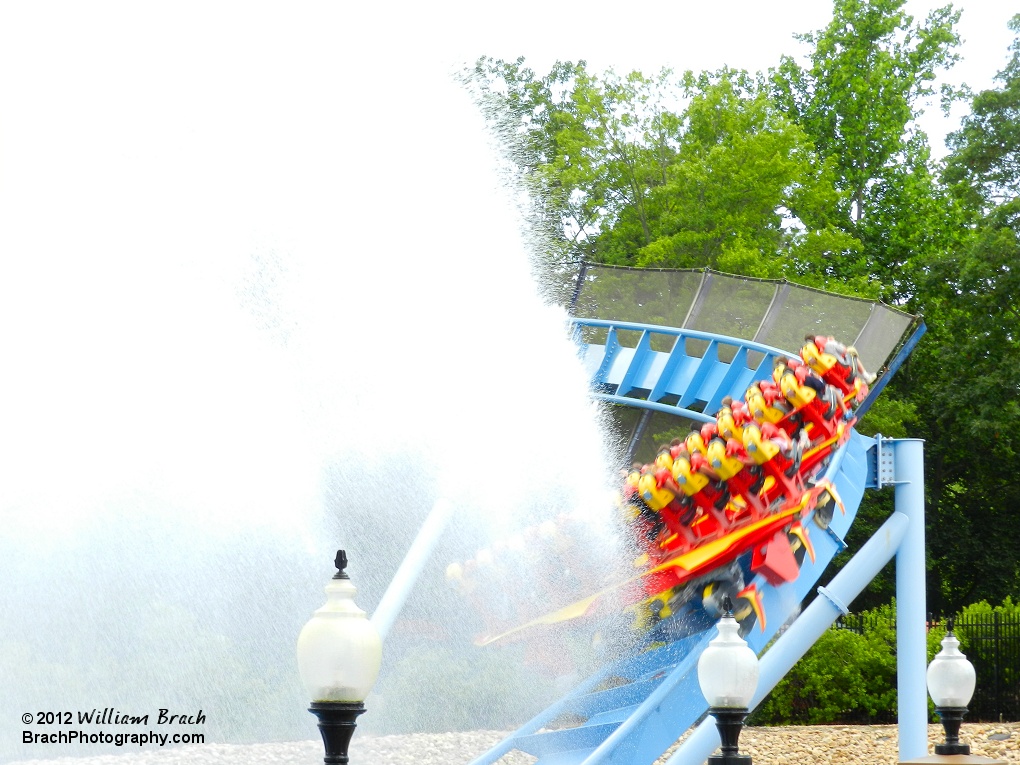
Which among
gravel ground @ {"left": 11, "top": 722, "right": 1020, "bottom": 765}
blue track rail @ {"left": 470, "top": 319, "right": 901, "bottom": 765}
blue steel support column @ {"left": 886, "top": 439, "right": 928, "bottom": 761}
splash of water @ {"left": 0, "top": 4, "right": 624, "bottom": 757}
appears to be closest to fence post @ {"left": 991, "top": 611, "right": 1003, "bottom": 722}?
gravel ground @ {"left": 11, "top": 722, "right": 1020, "bottom": 765}

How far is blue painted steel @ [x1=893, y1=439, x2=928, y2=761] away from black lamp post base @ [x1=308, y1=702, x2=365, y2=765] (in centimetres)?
624

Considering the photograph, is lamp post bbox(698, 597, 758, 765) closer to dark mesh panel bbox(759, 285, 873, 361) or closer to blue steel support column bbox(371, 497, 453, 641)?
blue steel support column bbox(371, 497, 453, 641)

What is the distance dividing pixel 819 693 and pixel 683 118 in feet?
41.8

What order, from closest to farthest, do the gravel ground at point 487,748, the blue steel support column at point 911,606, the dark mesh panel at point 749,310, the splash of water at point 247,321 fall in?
1. the splash of water at point 247,321
2. the blue steel support column at point 911,606
3. the dark mesh panel at point 749,310
4. the gravel ground at point 487,748

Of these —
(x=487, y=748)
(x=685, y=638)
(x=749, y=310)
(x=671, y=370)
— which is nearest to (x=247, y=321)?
(x=685, y=638)

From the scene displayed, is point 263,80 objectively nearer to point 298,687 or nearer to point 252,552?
point 252,552

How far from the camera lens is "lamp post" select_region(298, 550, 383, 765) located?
3752 mm

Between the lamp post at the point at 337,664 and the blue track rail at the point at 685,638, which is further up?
the blue track rail at the point at 685,638

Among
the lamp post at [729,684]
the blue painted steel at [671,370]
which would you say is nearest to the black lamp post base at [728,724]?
the lamp post at [729,684]

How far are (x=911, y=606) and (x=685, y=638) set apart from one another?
6.19 feet

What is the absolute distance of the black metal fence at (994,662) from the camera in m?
15.3

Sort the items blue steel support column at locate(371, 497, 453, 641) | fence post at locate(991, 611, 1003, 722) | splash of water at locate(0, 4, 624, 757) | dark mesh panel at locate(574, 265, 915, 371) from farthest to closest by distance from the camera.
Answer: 1. fence post at locate(991, 611, 1003, 722)
2. dark mesh panel at locate(574, 265, 915, 371)
3. splash of water at locate(0, 4, 624, 757)
4. blue steel support column at locate(371, 497, 453, 641)

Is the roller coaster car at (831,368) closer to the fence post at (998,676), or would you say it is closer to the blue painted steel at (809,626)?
the blue painted steel at (809,626)

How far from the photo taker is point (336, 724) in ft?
12.5
